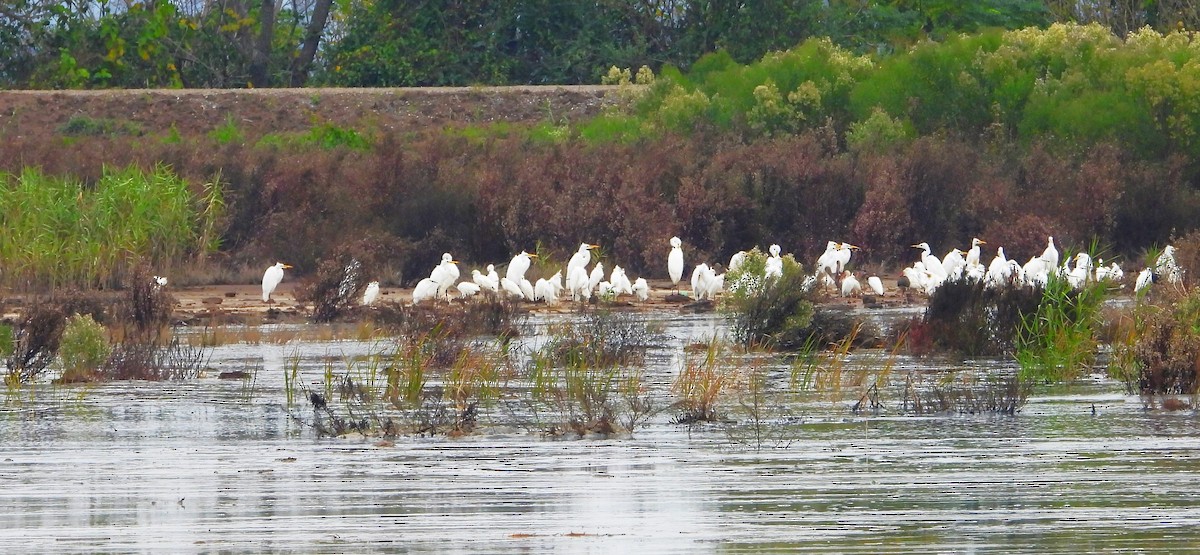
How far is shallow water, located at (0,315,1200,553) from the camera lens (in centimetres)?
861

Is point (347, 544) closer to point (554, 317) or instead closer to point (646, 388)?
point (646, 388)

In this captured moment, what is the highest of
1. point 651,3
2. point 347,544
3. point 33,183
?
point 651,3

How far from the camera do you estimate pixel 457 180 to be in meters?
27.0

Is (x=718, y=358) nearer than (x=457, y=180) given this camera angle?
A: Yes

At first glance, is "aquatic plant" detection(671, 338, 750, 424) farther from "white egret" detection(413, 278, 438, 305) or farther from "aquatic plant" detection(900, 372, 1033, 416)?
"white egret" detection(413, 278, 438, 305)

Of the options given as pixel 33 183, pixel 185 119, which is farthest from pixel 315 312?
pixel 185 119

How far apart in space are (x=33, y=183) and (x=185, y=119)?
14.8 m

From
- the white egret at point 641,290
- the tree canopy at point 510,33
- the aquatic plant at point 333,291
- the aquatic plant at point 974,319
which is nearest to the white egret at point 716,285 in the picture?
the white egret at point 641,290

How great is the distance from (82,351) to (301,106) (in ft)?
80.1

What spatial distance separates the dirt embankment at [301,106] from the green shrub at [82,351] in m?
22.5

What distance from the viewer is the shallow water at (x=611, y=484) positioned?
861cm

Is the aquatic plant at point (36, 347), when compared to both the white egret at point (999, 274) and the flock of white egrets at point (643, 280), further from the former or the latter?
the white egret at point (999, 274)

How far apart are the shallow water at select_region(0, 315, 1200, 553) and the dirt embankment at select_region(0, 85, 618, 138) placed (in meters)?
25.0

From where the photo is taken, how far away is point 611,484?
33.0ft
